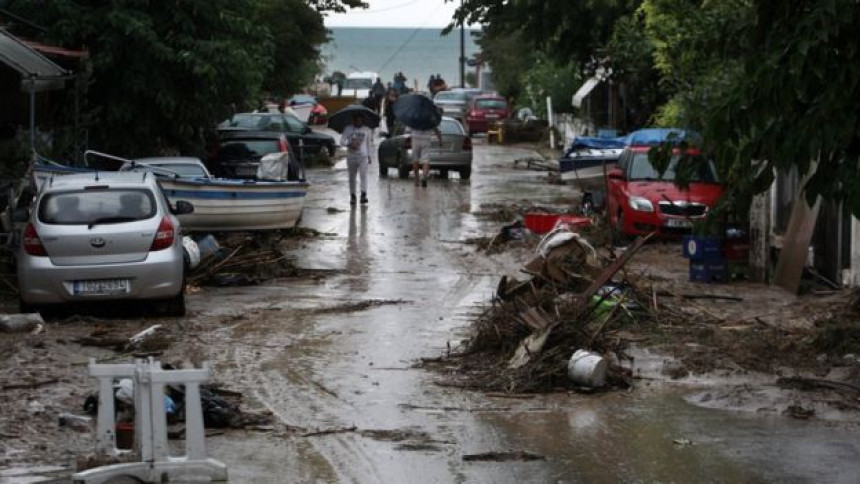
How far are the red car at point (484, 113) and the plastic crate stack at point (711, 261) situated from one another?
124ft

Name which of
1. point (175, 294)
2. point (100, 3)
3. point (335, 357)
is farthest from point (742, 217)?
point (100, 3)

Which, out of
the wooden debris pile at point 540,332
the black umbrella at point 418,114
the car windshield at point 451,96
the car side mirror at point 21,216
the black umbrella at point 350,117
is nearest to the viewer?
the wooden debris pile at point 540,332

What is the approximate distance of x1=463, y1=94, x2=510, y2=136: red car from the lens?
58.0 metres

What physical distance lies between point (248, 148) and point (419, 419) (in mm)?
16481

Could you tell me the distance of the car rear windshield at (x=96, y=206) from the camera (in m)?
15.6

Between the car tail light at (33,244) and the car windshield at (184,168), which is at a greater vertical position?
the car windshield at (184,168)

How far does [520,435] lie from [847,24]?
4054 millimetres

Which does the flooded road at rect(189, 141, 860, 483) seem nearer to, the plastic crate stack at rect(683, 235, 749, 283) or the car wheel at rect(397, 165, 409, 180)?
the plastic crate stack at rect(683, 235, 749, 283)

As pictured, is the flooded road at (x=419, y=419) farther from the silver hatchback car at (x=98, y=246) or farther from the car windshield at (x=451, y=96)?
the car windshield at (x=451, y=96)

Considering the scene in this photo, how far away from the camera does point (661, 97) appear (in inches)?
1486

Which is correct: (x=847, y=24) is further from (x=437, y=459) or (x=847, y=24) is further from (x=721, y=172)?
(x=437, y=459)

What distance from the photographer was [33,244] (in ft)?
50.6

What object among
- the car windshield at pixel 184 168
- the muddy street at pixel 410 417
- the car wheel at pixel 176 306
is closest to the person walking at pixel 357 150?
the car windshield at pixel 184 168

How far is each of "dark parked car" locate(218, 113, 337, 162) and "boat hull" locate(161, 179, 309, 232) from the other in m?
12.0
